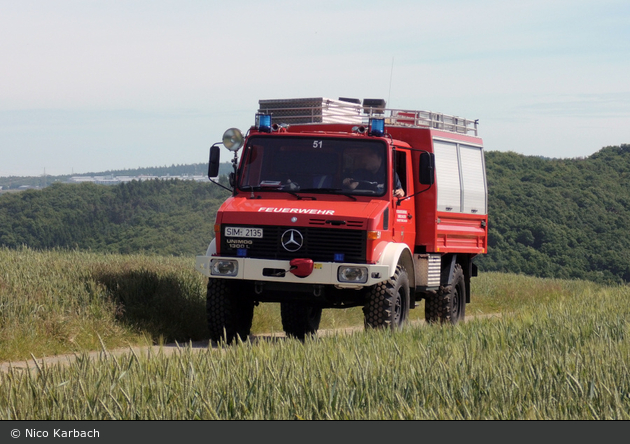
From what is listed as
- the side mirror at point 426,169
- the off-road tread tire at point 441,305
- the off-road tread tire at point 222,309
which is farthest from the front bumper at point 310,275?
the off-road tread tire at point 441,305

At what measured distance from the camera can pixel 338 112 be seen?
13844 mm

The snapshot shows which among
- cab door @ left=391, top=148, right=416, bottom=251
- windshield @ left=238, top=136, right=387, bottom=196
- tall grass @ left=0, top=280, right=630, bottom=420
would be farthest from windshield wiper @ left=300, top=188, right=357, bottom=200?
tall grass @ left=0, top=280, right=630, bottom=420

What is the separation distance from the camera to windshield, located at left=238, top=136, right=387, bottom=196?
40.2 ft

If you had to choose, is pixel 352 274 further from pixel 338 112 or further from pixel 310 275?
pixel 338 112

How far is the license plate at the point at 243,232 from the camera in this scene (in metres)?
11.8

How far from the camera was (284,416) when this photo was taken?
221 inches

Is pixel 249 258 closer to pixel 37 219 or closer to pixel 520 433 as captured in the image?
pixel 520 433

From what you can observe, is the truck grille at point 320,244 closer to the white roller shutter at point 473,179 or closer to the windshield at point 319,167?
the windshield at point 319,167

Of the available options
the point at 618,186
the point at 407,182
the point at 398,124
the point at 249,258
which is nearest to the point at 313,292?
the point at 249,258

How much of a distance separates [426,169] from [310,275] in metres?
2.37

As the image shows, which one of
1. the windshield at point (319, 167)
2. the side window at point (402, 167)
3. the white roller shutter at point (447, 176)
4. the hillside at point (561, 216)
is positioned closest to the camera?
the windshield at point (319, 167)

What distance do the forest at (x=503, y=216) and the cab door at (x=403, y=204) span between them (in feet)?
147

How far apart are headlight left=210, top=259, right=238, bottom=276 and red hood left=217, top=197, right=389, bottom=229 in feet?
1.74

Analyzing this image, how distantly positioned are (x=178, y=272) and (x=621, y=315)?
7.65 metres
